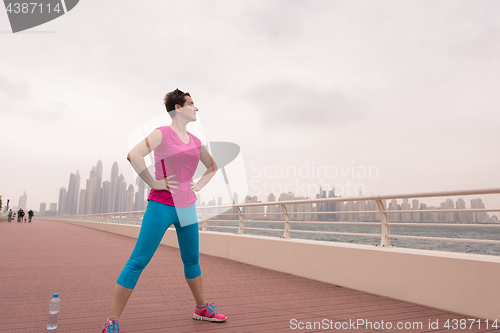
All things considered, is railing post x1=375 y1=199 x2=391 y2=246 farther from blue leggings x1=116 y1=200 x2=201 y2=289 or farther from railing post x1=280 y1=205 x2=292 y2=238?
blue leggings x1=116 y1=200 x2=201 y2=289

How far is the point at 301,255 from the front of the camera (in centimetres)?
502

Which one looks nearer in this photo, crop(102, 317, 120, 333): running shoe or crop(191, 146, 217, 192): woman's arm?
crop(102, 317, 120, 333): running shoe

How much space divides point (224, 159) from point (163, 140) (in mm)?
751

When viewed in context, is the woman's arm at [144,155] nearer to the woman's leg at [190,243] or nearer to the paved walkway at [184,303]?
the woman's leg at [190,243]

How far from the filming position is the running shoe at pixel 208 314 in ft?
8.60

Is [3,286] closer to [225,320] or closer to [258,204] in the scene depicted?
[225,320]

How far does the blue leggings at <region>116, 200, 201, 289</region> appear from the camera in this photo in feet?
7.36

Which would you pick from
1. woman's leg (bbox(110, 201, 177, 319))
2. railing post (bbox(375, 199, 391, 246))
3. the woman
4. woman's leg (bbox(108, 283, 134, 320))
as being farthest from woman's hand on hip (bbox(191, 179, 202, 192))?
railing post (bbox(375, 199, 391, 246))

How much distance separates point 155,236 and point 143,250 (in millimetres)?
129

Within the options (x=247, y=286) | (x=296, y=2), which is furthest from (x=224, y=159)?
(x=296, y=2)

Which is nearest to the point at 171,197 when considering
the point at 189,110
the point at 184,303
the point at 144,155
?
the point at 144,155

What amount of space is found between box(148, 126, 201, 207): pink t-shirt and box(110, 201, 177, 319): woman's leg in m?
0.07

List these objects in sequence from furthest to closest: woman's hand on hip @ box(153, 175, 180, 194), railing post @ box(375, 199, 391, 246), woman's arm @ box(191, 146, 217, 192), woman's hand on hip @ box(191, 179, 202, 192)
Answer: railing post @ box(375, 199, 391, 246) → woman's arm @ box(191, 146, 217, 192) → woman's hand on hip @ box(191, 179, 202, 192) → woman's hand on hip @ box(153, 175, 180, 194)

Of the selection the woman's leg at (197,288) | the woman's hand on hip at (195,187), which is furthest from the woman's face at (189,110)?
the woman's leg at (197,288)
